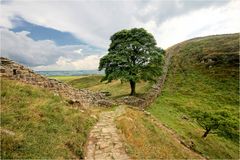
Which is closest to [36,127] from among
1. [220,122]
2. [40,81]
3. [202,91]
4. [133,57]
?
[40,81]

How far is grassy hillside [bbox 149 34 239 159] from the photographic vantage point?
31.0 m

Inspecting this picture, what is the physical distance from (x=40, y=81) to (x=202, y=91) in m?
42.7

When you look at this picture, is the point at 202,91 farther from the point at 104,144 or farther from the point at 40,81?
the point at 104,144

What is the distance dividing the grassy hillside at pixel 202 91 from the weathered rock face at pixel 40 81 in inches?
443

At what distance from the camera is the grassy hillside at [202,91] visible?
30969mm

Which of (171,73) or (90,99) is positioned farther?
(171,73)

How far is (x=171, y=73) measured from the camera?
7019cm

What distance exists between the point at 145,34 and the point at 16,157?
34.5m

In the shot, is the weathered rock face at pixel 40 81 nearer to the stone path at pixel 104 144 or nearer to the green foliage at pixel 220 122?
the stone path at pixel 104 144

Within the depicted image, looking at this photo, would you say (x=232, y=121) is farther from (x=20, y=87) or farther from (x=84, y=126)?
(x=20, y=87)

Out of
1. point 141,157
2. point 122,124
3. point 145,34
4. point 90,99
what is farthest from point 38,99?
point 145,34

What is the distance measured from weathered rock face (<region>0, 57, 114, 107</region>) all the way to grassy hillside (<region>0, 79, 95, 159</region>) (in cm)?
211

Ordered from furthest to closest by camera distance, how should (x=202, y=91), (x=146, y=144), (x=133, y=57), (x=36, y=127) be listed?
Answer: (x=202, y=91)
(x=133, y=57)
(x=146, y=144)
(x=36, y=127)

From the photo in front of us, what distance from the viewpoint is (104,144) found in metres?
15.2
